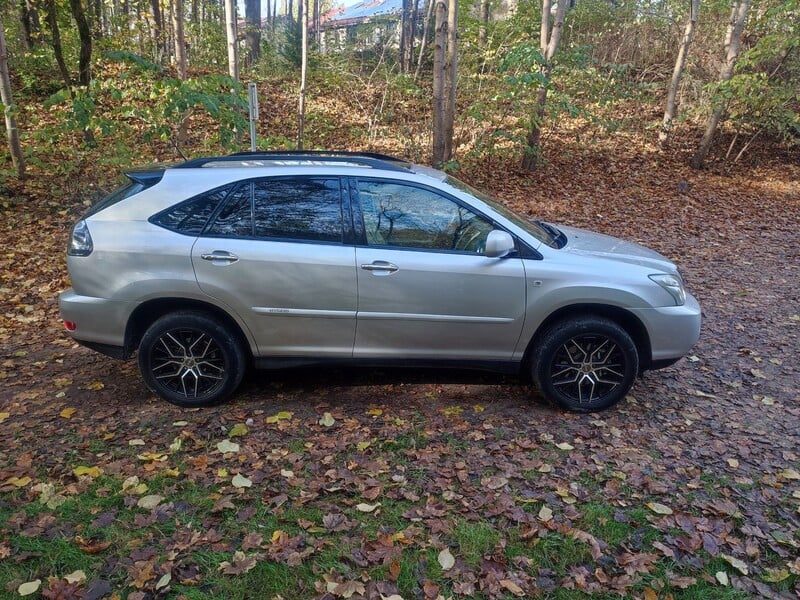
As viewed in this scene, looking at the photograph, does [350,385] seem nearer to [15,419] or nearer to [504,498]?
[504,498]

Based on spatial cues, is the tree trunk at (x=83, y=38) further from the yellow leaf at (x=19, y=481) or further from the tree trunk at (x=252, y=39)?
the tree trunk at (x=252, y=39)

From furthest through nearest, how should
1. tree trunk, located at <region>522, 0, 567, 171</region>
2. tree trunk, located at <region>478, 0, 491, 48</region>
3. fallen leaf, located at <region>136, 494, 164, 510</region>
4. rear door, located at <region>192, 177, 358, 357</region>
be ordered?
tree trunk, located at <region>478, 0, 491, 48</region>, tree trunk, located at <region>522, 0, 567, 171</region>, rear door, located at <region>192, 177, 358, 357</region>, fallen leaf, located at <region>136, 494, 164, 510</region>

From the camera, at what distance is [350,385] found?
4715 millimetres

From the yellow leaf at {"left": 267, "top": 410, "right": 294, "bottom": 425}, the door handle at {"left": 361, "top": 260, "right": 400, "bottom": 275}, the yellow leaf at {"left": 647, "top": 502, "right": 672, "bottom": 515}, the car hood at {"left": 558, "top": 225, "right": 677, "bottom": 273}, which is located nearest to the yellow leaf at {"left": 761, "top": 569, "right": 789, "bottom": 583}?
the yellow leaf at {"left": 647, "top": 502, "right": 672, "bottom": 515}

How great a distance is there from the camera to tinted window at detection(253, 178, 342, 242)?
417cm

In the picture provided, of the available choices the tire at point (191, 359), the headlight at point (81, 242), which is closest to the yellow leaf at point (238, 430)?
the tire at point (191, 359)

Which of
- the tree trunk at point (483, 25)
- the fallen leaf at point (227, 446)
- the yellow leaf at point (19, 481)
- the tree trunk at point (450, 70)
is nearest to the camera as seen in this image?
the yellow leaf at point (19, 481)

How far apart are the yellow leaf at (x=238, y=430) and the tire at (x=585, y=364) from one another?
214 cm

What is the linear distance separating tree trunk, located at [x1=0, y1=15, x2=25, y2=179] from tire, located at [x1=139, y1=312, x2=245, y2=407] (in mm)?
6487

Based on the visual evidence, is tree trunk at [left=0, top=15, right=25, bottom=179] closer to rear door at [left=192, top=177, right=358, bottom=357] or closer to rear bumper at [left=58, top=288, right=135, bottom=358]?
rear bumper at [left=58, top=288, right=135, bottom=358]

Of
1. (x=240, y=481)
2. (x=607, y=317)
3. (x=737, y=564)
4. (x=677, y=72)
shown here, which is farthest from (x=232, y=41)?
(x=677, y=72)

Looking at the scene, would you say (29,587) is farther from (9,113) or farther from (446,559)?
(9,113)

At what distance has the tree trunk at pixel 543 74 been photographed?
11.0 m

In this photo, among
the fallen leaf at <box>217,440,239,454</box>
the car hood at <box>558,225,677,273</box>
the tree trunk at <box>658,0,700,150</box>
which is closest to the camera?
the fallen leaf at <box>217,440,239,454</box>
